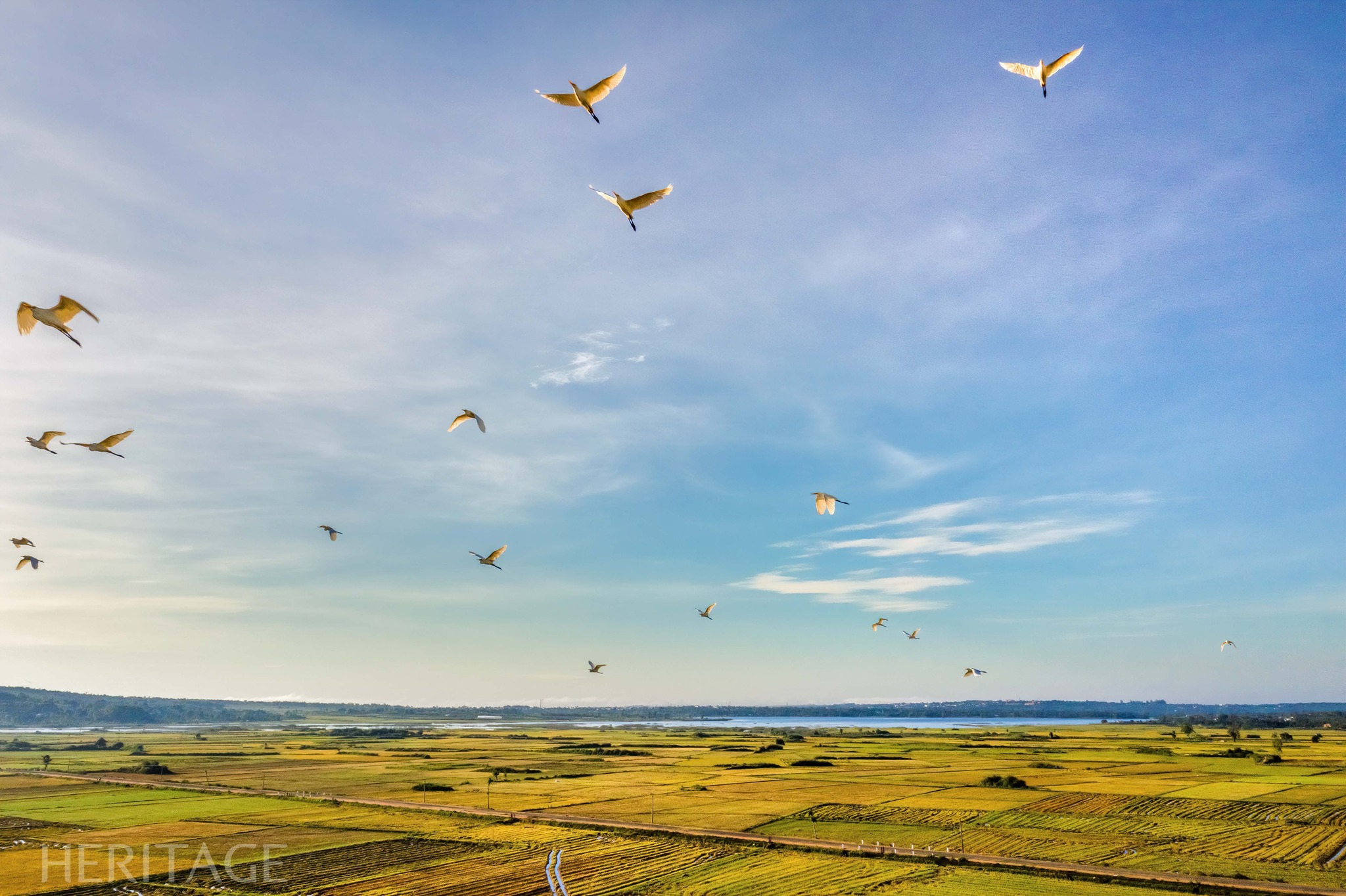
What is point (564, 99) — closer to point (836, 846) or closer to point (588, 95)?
point (588, 95)

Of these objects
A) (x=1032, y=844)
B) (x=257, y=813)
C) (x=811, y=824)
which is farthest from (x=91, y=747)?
(x=1032, y=844)

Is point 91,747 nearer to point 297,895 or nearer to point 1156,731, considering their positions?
point 297,895

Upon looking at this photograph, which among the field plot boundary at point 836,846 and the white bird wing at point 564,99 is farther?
the field plot boundary at point 836,846

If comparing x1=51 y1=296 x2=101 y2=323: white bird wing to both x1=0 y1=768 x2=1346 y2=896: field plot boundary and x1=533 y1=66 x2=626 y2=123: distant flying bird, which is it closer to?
x1=533 y1=66 x2=626 y2=123: distant flying bird

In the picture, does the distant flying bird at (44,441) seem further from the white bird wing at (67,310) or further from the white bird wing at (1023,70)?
the white bird wing at (1023,70)

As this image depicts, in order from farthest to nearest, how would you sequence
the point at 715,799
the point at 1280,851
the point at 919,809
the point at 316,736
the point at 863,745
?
the point at 316,736
the point at 863,745
the point at 715,799
the point at 919,809
the point at 1280,851

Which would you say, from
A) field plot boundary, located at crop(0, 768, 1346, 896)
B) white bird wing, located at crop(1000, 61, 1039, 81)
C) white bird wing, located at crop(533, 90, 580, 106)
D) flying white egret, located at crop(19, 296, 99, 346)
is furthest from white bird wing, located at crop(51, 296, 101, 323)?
field plot boundary, located at crop(0, 768, 1346, 896)

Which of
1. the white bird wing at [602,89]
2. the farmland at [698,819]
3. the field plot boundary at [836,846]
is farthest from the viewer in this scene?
the farmland at [698,819]

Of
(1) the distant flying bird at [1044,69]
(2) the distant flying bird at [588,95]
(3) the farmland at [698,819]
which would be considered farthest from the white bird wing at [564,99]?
(3) the farmland at [698,819]
